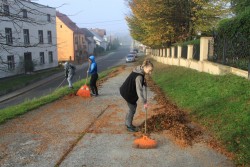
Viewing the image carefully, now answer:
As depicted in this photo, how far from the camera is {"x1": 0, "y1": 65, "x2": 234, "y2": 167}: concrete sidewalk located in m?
4.71

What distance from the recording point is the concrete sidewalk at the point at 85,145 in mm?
4707

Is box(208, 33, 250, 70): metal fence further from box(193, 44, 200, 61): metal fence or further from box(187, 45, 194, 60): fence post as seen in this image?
box(187, 45, 194, 60): fence post

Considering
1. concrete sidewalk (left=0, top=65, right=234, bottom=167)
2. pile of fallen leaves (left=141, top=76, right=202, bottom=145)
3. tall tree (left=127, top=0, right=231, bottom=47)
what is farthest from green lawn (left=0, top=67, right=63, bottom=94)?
pile of fallen leaves (left=141, top=76, right=202, bottom=145)

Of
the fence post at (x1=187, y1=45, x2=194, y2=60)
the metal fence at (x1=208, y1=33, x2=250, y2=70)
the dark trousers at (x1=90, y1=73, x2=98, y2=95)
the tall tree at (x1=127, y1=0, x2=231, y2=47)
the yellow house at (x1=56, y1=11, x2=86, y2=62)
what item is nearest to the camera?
the metal fence at (x1=208, y1=33, x2=250, y2=70)

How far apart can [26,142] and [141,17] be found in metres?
20.4

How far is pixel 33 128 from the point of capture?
22.1 ft

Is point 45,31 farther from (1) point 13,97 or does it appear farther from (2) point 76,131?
(2) point 76,131

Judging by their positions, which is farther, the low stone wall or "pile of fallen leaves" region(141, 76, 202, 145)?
the low stone wall

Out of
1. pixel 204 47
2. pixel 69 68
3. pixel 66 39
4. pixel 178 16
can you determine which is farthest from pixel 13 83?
pixel 66 39

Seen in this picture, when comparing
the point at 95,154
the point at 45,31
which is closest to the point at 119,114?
the point at 95,154

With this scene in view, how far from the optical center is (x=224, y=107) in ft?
22.8

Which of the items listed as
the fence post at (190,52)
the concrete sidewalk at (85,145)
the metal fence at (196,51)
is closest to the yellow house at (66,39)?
the fence post at (190,52)

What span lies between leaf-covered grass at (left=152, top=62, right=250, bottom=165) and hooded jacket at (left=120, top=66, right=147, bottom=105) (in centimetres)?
185

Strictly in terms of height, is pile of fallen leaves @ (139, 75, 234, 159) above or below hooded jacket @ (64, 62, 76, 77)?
below
